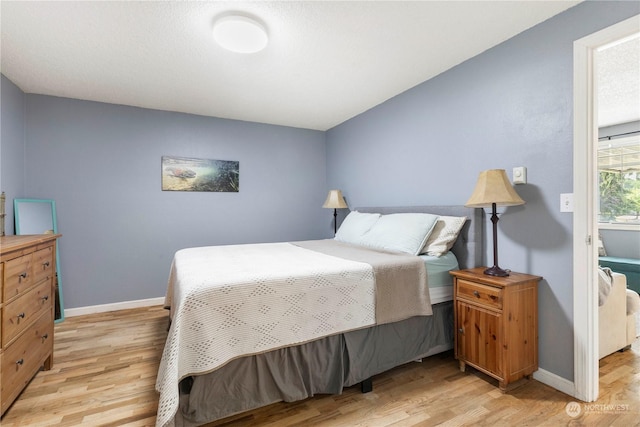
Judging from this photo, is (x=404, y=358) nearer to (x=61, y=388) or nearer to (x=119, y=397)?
(x=119, y=397)

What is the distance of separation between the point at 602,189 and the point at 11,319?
22.4 feet

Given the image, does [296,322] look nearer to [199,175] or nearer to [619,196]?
[199,175]

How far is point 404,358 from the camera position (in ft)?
6.68

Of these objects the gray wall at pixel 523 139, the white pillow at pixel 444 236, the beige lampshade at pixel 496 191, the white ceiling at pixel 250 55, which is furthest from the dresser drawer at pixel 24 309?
the gray wall at pixel 523 139

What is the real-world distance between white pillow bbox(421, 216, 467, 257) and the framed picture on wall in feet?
8.73

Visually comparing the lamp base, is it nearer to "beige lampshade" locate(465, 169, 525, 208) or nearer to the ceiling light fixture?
"beige lampshade" locate(465, 169, 525, 208)

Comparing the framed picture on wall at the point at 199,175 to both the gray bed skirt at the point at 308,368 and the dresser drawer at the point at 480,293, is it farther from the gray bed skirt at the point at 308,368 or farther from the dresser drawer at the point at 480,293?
the dresser drawer at the point at 480,293

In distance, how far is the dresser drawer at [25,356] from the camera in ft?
5.13

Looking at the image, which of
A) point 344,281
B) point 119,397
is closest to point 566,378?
point 344,281


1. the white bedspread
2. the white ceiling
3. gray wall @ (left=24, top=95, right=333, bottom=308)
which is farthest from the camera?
gray wall @ (left=24, top=95, right=333, bottom=308)

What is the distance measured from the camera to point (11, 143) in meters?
2.79

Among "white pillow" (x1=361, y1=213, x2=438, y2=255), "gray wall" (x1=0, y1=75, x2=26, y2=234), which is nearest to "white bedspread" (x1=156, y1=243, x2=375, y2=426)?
"white pillow" (x1=361, y1=213, x2=438, y2=255)

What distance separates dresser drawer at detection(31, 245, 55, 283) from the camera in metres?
1.92

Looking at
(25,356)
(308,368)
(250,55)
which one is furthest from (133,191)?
(308,368)
